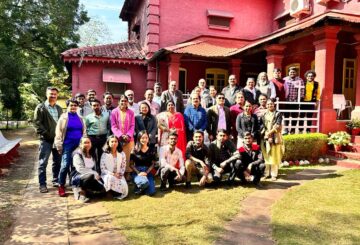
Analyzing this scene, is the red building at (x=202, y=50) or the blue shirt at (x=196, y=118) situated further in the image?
the red building at (x=202, y=50)

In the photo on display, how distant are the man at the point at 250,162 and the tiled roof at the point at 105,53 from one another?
976 cm

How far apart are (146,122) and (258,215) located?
2.88m

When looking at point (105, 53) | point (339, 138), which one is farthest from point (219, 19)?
point (339, 138)

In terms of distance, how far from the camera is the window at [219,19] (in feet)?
52.3

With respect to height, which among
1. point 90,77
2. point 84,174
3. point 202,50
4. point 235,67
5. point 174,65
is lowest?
point 84,174

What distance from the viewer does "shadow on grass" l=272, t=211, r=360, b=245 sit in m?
3.98

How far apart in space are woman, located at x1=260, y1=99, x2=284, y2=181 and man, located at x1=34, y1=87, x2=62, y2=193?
419 cm

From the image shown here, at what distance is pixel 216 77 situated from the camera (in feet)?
52.1

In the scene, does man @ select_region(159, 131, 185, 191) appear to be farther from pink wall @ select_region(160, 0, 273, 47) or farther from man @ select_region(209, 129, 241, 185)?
pink wall @ select_region(160, 0, 273, 47)

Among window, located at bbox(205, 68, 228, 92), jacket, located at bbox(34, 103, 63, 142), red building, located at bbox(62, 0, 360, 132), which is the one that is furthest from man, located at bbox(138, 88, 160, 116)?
window, located at bbox(205, 68, 228, 92)

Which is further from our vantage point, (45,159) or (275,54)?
(275,54)

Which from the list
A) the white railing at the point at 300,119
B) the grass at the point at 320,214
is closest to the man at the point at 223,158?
the grass at the point at 320,214

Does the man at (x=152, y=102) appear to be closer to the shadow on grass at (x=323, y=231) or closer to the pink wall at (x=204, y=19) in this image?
the shadow on grass at (x=323, y=231)

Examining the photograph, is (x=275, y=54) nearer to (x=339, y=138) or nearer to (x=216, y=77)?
(x=339, y=138)
